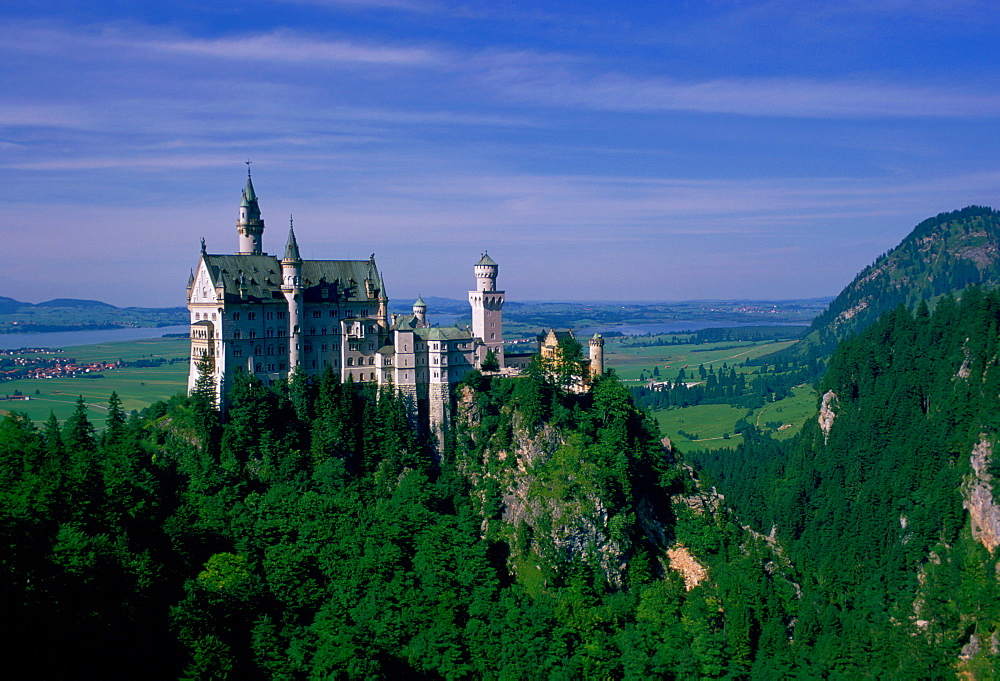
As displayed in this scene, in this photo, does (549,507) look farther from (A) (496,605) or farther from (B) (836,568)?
(B) (836,568)

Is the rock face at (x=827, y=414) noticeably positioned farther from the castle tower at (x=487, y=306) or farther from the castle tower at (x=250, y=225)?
the castle tower at (x=250, y=225)

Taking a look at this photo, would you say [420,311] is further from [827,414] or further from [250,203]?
[827,414]

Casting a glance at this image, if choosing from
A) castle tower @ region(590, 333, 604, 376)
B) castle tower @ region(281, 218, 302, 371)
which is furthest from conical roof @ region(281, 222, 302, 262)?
castle tower @ region(590, 333, 604, 376)

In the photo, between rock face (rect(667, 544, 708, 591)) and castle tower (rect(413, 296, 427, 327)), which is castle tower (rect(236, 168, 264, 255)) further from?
rock face (rect(667, 544, 708, 591))

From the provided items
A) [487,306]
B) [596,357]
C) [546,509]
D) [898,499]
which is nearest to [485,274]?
[487,306]

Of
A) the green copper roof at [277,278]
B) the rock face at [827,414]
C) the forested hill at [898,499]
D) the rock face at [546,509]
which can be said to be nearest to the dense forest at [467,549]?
the rock face at [546,509]
